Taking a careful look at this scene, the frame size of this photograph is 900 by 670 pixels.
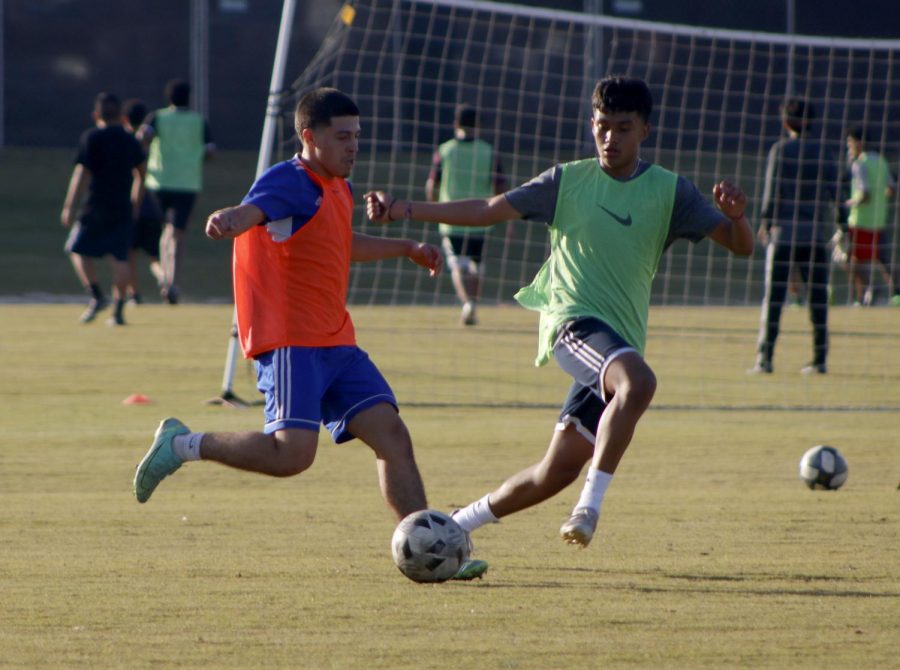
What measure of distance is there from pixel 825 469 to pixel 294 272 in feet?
11.4

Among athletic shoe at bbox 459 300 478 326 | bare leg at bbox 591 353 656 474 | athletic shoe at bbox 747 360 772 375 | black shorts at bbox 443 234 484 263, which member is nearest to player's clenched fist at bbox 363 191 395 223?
bare leg at bbox 591 353 656 474

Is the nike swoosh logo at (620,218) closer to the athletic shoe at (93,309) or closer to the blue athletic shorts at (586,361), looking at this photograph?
the blue athletic shorts at (586,361)

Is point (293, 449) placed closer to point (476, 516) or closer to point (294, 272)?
point (294, 272)

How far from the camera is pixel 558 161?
21.2m

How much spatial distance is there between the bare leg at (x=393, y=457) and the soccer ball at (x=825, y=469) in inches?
116

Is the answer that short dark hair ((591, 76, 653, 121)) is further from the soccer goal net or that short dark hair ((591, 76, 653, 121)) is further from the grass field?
the soccer goal net

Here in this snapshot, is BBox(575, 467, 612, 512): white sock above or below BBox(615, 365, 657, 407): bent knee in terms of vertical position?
below

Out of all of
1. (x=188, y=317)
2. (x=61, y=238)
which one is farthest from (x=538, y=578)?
(x=61, y=238)

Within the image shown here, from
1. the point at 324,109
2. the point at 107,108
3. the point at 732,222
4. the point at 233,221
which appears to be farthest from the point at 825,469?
the point at 107,108

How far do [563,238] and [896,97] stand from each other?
23609 millimetres

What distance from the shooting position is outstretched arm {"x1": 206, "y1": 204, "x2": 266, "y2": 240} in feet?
18.9

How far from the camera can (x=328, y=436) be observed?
10.8 metres

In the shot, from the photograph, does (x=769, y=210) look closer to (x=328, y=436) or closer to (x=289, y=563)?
(x=328, y=436)

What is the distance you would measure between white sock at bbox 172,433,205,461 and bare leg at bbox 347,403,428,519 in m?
0.63
